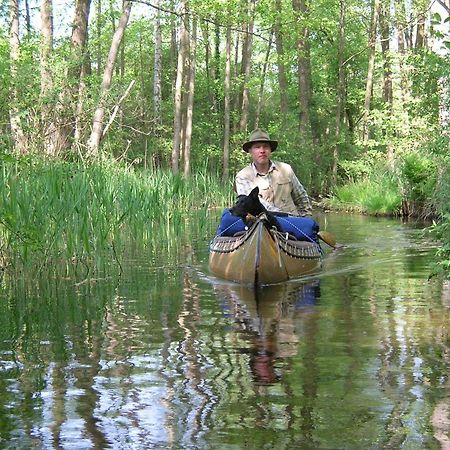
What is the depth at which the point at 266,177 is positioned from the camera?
1120 centimetres

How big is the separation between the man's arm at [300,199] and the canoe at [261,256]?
0.91 meters

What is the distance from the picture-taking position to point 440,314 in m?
7.25

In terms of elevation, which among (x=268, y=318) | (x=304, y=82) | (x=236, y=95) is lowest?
(x=268, y=318)

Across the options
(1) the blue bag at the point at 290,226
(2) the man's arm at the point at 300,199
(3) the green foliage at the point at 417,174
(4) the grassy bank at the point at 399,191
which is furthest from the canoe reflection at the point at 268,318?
(3) the green foliage at the point at 417,174

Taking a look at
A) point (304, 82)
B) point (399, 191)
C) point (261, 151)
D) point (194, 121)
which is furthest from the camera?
point (194, 121)

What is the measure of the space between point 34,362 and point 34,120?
23.2 ft

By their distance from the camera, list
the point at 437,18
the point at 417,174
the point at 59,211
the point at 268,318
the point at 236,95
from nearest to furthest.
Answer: the point at 268,318 < the point at 437,18 < the point at 59,211 < the point at 417,174 < the point at 236,95

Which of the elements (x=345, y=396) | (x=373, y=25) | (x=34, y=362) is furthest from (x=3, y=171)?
(x=373, y=25)

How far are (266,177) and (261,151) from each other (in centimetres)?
36

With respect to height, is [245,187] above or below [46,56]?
below

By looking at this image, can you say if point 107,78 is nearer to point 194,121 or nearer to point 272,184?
point 272,184

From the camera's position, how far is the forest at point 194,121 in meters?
9.57

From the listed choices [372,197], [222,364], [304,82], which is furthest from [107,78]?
[222,364]

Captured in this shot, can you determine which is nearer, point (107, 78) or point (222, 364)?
point (222, 364)
